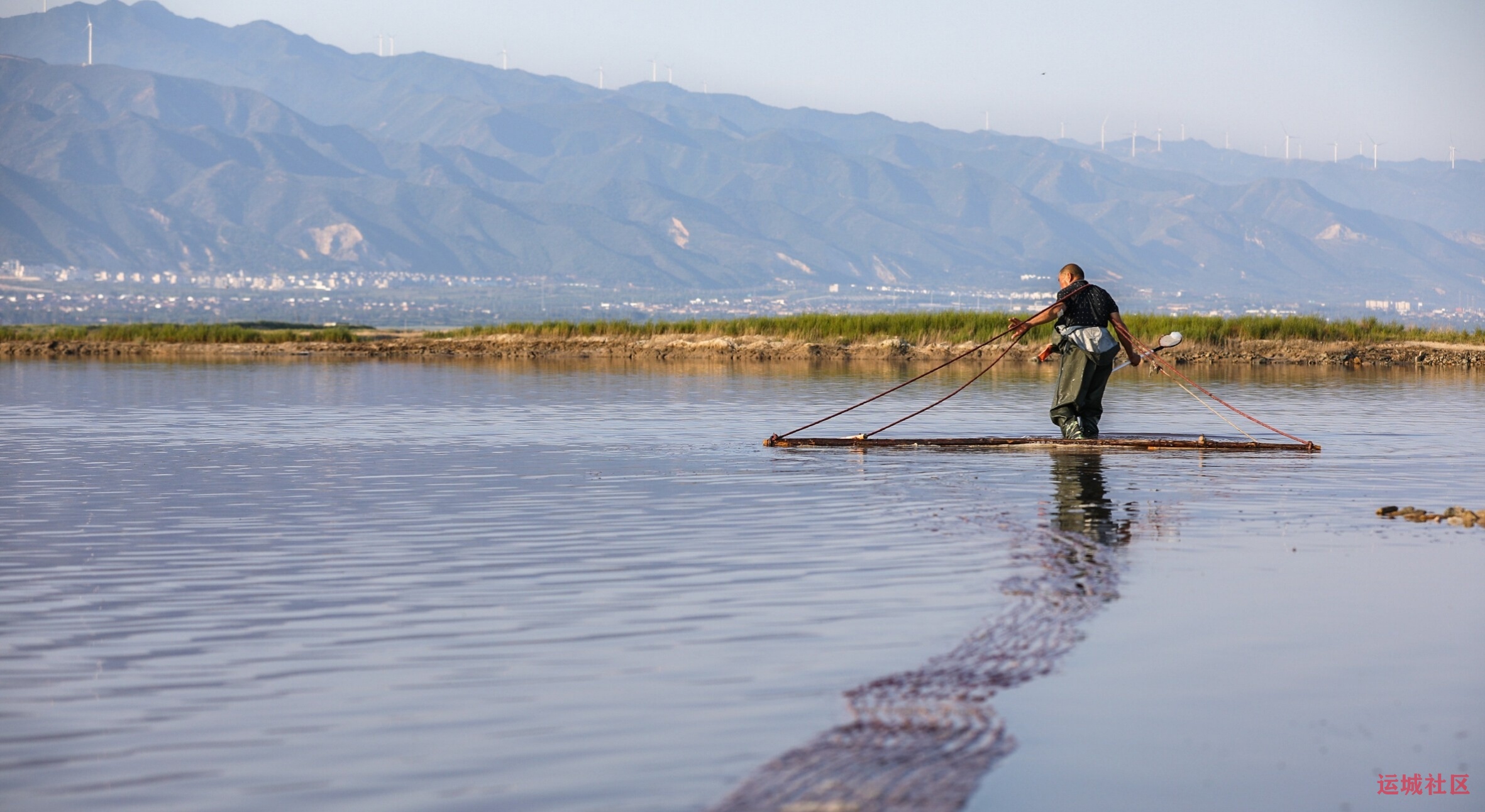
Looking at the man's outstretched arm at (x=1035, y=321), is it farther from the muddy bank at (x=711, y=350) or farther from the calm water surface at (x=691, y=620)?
the muddy bank at (x=711, y=350)

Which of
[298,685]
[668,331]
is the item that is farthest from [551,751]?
[668,331]

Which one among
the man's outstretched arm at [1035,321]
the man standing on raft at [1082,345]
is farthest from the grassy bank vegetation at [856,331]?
the man's outstretched arm at [1035,321]

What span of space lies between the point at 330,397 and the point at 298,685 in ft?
90.9

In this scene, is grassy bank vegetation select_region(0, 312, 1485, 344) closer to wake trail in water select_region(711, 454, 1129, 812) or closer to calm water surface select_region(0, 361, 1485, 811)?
calm water surface select_region(0, 361, 1485, 811)

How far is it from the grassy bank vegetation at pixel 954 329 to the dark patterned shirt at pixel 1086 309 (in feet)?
114

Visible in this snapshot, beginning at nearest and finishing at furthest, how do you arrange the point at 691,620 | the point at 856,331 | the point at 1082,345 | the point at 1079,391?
the point at 691,620 → the point at 1082,345 → the point at 1079,391 → the point at 856,331

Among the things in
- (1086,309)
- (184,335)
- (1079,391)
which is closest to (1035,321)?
(1086,309)

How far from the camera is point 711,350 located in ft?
204

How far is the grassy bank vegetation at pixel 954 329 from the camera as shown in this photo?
192ft

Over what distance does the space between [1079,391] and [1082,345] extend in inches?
34.2

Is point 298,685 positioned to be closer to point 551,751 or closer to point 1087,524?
point 551,751

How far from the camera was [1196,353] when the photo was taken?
5675 cm

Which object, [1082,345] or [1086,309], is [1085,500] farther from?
[1086,309]

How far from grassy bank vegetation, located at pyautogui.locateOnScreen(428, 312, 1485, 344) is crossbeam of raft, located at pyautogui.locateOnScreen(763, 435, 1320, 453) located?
33.9 meters
